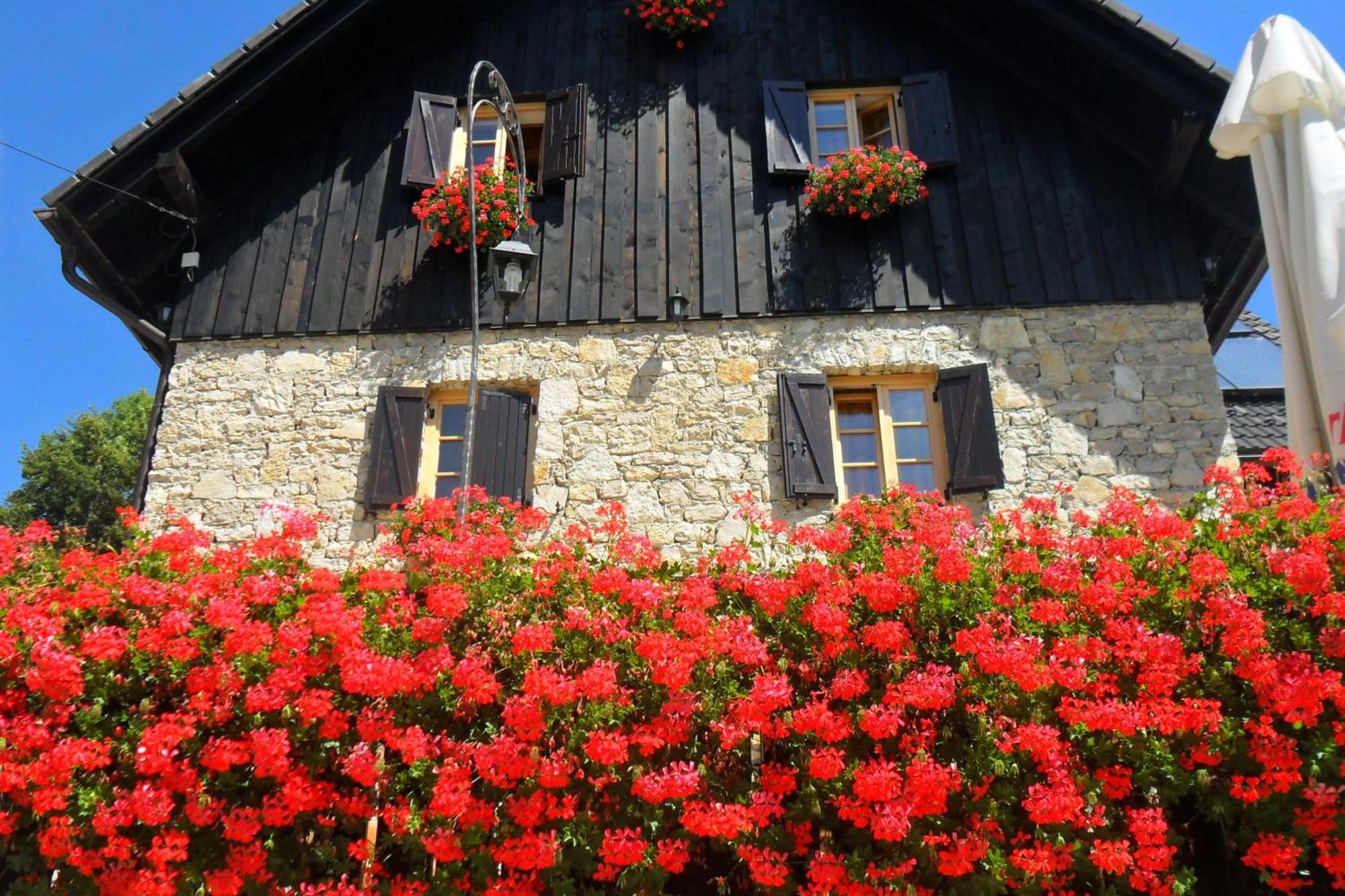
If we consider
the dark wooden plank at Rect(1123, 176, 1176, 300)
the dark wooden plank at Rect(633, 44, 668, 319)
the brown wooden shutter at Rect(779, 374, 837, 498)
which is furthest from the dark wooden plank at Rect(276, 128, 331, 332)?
the dark wooden plank at Rect(1123, 176, 1176, 300)

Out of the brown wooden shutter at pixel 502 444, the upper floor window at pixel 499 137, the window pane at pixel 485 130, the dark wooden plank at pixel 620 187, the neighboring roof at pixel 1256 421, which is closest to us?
the brown wooden shutter at pixel 502 444

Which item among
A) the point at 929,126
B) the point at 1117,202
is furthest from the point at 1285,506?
the point at 929,126

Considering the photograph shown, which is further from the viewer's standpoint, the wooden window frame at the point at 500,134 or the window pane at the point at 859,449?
the wooden window frame at the point at 500,134

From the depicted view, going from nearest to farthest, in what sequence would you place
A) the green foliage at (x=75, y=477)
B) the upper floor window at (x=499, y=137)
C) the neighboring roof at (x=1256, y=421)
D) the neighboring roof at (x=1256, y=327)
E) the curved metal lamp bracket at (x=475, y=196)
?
the curved metal lamp bracket at (x=475, y=196), the upper floor window at (x=499, y=137), the neighboring roof at (x=1256, y=421), the neighboring roof at (x=1256, y=327), the green foliage at (x=75, y=477)

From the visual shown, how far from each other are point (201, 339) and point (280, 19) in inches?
107

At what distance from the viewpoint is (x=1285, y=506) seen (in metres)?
4.20

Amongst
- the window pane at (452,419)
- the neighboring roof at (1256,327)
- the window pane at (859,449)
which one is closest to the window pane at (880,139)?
the window pane at (859,449)

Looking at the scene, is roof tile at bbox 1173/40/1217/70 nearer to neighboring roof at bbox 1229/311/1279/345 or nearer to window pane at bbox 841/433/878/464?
window pane at bbox 841/433/878/464

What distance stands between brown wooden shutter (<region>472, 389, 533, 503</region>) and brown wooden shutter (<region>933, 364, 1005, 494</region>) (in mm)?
3123

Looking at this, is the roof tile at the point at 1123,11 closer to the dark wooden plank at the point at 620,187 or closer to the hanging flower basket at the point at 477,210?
the dark wooden plank at the point at 620,187

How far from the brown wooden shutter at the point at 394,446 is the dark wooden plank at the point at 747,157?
2.66 meters

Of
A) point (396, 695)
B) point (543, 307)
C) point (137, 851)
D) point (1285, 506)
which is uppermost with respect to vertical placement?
point (543, 307)

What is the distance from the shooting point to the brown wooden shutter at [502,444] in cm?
679

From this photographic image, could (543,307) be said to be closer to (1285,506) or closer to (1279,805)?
(1285,506)
